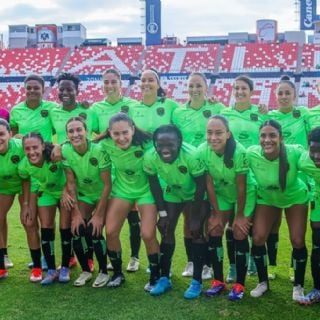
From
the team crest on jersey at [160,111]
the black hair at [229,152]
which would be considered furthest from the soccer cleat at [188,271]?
the team crest on jersey at [160,111]

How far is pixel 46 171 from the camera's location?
16.3ft

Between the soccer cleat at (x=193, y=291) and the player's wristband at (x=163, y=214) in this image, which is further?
the player's wristband at (x=163, y=214)

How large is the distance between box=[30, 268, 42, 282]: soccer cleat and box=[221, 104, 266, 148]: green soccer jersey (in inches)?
96.0

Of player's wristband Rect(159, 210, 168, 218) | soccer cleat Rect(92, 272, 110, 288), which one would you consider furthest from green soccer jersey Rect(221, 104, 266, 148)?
soccer cleat Rect(92, 272, 110, 288)


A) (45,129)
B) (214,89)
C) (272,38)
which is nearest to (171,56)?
(214,89)

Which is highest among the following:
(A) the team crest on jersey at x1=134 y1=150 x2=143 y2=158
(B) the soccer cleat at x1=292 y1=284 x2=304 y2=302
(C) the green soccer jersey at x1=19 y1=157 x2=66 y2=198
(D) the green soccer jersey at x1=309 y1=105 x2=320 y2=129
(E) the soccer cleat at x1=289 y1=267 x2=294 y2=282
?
(D) the green soccer jersey at x1=309 y1=105 x2=320 y2=129

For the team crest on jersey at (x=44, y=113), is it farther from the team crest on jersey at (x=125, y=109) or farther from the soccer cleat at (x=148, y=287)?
the soccer cleat at (x=148, y=287)

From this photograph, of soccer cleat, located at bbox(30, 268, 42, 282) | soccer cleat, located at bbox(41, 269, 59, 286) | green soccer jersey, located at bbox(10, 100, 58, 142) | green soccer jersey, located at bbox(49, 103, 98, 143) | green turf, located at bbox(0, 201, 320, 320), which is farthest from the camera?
green soccer jersey, located at bbox(10, 100, 58, 142)

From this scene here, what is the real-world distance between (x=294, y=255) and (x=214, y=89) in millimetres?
27877

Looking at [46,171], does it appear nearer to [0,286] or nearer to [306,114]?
[0,286]

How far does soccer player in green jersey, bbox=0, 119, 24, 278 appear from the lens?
4.97 m

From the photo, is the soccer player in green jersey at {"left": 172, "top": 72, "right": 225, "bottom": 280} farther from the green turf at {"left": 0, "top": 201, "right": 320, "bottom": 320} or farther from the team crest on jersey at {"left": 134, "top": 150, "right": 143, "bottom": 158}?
the green turf at {"left": 0, "top": 201, "right": 320, "bottom": 320}

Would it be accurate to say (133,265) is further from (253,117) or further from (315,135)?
Answer: (315,135)

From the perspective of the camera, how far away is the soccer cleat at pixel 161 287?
15.2ft
